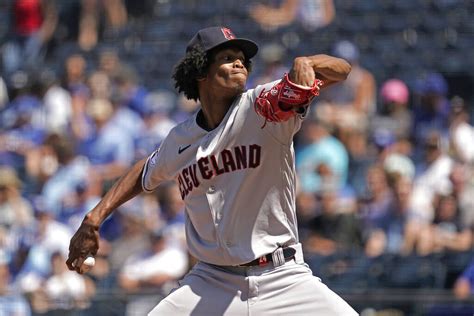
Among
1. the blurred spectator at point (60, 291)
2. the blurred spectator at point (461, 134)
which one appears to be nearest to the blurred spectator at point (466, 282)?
the blurred spectator at point (461, 134)

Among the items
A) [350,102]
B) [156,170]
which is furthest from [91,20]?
[156,170]

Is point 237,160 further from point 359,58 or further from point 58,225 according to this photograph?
point 359,58

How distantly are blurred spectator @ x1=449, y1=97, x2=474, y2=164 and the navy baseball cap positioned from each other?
429 centimetres

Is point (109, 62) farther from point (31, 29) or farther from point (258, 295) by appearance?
point (258, 295)

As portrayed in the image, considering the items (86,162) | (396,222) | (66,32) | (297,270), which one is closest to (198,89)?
(297,270)

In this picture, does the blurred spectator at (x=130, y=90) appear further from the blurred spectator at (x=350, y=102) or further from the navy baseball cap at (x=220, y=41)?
the navy baseball cap at (x=220, y=41)

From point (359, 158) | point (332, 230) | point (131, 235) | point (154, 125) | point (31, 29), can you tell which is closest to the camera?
point (332, 230)

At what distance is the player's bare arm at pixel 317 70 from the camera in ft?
13.5

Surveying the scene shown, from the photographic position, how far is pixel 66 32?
459 inches

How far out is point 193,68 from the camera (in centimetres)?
478

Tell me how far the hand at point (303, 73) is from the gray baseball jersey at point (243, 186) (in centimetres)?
34

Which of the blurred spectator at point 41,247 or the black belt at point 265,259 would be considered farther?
the blurred spectator at point 41,247

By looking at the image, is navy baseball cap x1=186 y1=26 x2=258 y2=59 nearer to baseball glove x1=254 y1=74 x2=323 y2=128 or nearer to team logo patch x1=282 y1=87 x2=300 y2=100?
baseball glove x1=254 y1=74 x2=323 y2=128

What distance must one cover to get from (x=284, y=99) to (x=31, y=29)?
791 centimetres
